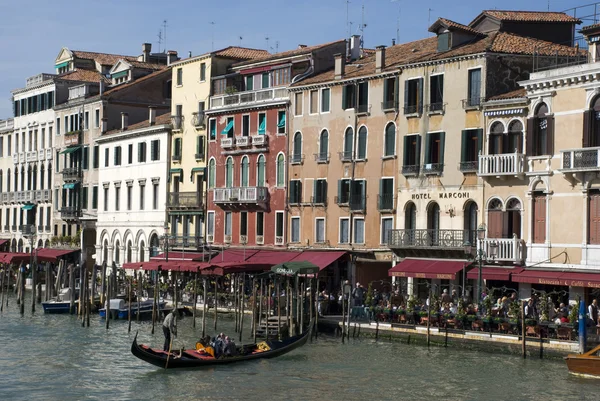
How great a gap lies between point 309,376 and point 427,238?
10176 millimetres

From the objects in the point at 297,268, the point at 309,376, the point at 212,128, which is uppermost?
the point at 212,128

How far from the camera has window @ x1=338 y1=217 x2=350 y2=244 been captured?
45656 millimetres

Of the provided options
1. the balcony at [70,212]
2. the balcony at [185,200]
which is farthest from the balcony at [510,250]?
the balcony at [70,212]

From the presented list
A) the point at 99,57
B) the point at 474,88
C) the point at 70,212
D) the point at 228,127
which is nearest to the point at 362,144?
the point at 474,88

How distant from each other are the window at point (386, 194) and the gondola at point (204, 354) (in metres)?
8.45

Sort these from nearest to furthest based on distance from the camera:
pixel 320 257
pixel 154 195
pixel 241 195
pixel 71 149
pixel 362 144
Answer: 1. pixel 362 144
2. pixel 320 257
3. pixel 241 195
4. pixel 154 195
5. pixel 71 149

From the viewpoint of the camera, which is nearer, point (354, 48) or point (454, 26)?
point (454, 26)

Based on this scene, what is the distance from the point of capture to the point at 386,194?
143 ft

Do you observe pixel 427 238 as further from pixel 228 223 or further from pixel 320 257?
pixel 228 223

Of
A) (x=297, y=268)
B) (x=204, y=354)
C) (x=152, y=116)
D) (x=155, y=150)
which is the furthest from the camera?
(x=152, y=116)

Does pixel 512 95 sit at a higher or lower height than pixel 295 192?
higher

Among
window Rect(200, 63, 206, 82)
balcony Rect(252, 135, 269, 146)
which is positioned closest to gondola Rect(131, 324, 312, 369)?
balcony Rect(252, 135, 269, 146)

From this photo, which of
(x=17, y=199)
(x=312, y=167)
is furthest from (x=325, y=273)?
(x=17, y=199)

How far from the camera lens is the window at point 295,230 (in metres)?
48.6
